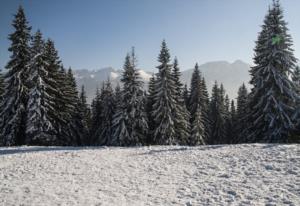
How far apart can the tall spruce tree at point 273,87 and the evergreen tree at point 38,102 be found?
67.0 feet

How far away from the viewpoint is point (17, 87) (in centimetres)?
2623

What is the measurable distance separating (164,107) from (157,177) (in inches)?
784

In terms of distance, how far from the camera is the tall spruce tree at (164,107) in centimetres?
2991

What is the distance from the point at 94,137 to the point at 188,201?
3539 centimetres

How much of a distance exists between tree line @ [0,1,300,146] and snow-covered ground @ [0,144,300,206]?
944 cm

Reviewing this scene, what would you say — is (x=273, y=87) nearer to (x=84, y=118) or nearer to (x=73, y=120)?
(x=73, y=120)

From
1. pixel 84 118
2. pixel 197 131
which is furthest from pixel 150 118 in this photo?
pixel 84 118

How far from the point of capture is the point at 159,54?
31734 millimetres

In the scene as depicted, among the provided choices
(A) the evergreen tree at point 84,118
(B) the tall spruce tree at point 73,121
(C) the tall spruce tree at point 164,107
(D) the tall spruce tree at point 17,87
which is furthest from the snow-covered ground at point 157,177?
(A) the evergreen tree at point 84,118

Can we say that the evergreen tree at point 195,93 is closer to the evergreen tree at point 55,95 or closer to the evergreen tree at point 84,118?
the evergreen tree at point 84,118

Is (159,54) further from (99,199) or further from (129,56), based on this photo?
(99,199)

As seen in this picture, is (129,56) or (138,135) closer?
(138,135)

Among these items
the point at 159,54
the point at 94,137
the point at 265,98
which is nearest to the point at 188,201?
the point at 265,98

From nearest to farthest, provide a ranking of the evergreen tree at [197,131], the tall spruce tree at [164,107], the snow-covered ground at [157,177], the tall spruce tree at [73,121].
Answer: the snow-covered ground at [157,177] < the tall spruce tree at [164,107] < the tall spruce tree at [73,121] < the evergreen tree at [197,131]
